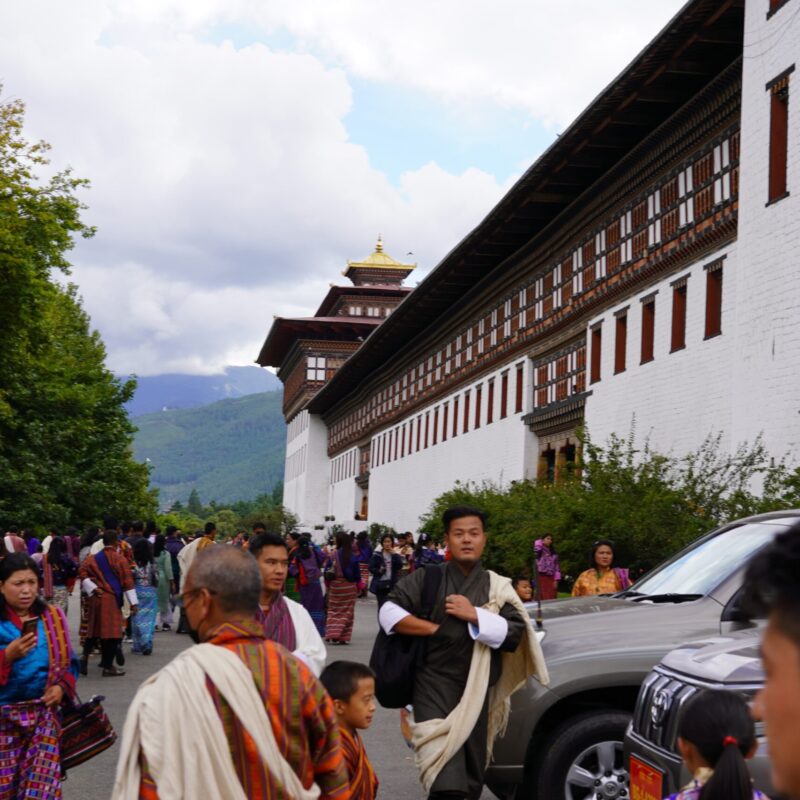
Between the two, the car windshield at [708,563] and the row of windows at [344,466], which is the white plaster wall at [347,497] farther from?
the car windshield at [708,563]

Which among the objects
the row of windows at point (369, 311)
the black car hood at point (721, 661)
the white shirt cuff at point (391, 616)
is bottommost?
the black car hood at point (721, 661)

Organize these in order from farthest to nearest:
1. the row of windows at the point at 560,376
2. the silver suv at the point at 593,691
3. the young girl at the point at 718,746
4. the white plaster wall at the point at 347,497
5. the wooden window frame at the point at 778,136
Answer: the white plaster wall at the point at 347,497 < the row of windows at the point at 560,376 < the wooden window frame at the point at 778,136 < the silver suv at the point at 593,691 < the young girl at the point at 718,746

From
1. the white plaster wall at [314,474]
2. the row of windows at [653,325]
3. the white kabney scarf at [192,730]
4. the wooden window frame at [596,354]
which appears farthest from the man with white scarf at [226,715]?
the white plaster wall at [314,474]

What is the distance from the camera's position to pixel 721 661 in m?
6.23

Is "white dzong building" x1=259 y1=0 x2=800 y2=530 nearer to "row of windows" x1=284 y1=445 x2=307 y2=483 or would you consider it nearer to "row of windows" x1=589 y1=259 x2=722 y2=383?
"row of windows" x1=589 y1=259 x2=722 y2=383

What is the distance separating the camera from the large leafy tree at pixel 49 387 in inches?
1367

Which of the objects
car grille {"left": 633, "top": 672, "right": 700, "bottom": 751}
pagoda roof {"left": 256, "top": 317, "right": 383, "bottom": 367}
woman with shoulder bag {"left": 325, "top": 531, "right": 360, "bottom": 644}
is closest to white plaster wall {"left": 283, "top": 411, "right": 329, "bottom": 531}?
pagoda roof {"left": 256, "top": 317, "right": 383, "bottom": 367}

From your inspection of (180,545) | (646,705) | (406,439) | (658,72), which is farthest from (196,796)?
(406,439)

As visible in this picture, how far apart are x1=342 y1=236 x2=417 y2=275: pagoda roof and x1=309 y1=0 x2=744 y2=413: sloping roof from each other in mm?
56128

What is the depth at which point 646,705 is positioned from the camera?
6.82 metres

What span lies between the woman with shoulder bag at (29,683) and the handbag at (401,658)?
1495mm

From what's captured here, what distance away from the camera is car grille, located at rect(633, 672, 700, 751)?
6371 mm

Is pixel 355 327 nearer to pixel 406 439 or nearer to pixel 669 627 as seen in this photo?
pixel 406 439

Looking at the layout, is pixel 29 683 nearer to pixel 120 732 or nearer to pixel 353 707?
pixel 353 707
